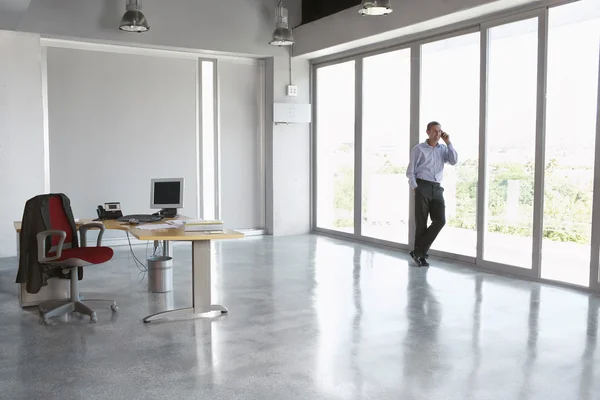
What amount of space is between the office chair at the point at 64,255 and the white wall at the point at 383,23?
14.8ft

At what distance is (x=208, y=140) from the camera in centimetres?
946

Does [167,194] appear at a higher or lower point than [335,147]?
lower

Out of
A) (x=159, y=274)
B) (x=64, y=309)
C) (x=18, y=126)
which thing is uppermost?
(x=18, y=126)

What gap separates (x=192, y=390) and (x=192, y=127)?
630 centimetres

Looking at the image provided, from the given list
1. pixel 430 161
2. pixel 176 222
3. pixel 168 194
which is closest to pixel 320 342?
pixel 176 222

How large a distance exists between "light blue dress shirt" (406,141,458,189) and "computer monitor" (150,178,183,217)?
2774mm

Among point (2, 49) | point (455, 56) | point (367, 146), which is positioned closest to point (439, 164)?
point (455, 56)

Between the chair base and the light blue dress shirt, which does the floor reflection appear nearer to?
the light blue dress shirt

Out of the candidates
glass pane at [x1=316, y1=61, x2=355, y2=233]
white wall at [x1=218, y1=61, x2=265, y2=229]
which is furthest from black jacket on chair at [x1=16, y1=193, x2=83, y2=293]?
glass pane at [x1=316, y1=61, x2=355, y2=233]

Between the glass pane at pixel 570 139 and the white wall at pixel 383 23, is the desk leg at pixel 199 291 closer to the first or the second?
the glass pane at pixel 570 139

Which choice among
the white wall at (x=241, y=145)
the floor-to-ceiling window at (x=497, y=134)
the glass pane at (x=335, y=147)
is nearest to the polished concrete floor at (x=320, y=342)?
the floor-to-ceiling window at (x=497, y=134)

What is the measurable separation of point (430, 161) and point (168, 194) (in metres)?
3.12

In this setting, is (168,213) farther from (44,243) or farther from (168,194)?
(44,243)

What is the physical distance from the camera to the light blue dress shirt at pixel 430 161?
7156 millimetres
